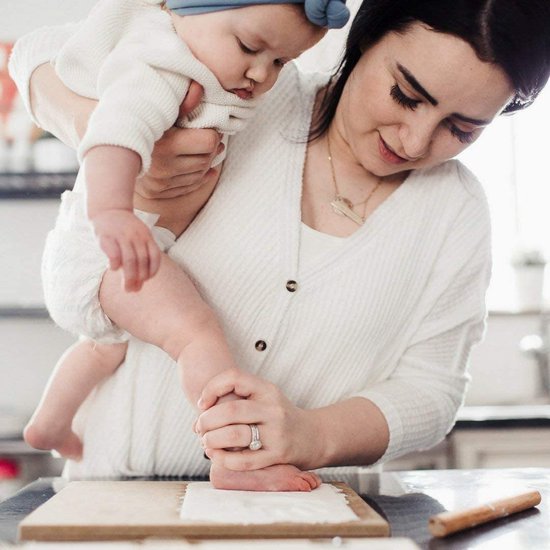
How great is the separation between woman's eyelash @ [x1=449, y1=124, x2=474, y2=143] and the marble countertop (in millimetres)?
410

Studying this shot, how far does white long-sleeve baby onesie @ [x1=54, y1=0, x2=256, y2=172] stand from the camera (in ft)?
2.58

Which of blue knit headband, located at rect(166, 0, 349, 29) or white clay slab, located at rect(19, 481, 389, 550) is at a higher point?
blue knit headband, located at rect(166, 0, 349, 29)

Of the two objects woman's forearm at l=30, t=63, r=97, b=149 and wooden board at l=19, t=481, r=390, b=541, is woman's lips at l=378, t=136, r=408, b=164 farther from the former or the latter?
wooden board at l=19, t=481, r=390, b=541

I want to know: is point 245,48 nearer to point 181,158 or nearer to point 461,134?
point 181,158

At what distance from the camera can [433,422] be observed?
1032 millimetres

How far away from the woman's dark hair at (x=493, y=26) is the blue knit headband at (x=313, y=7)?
147 millimetres

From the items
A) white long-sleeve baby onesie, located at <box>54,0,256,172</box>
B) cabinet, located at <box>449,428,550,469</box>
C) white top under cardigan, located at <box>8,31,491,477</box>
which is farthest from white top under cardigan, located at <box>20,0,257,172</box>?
cabinet, located at <box>449,428,550,469</box>

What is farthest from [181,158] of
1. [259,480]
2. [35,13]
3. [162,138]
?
[35,13]

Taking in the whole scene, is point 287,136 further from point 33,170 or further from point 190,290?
point 33,170

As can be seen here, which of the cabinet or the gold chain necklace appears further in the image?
the cabinet

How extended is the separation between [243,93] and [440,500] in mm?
489

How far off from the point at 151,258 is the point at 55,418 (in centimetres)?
50

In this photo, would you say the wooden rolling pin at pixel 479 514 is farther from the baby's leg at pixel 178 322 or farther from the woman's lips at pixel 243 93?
the woman's lips at pixel 243 93

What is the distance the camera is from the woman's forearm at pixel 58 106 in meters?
0.96
